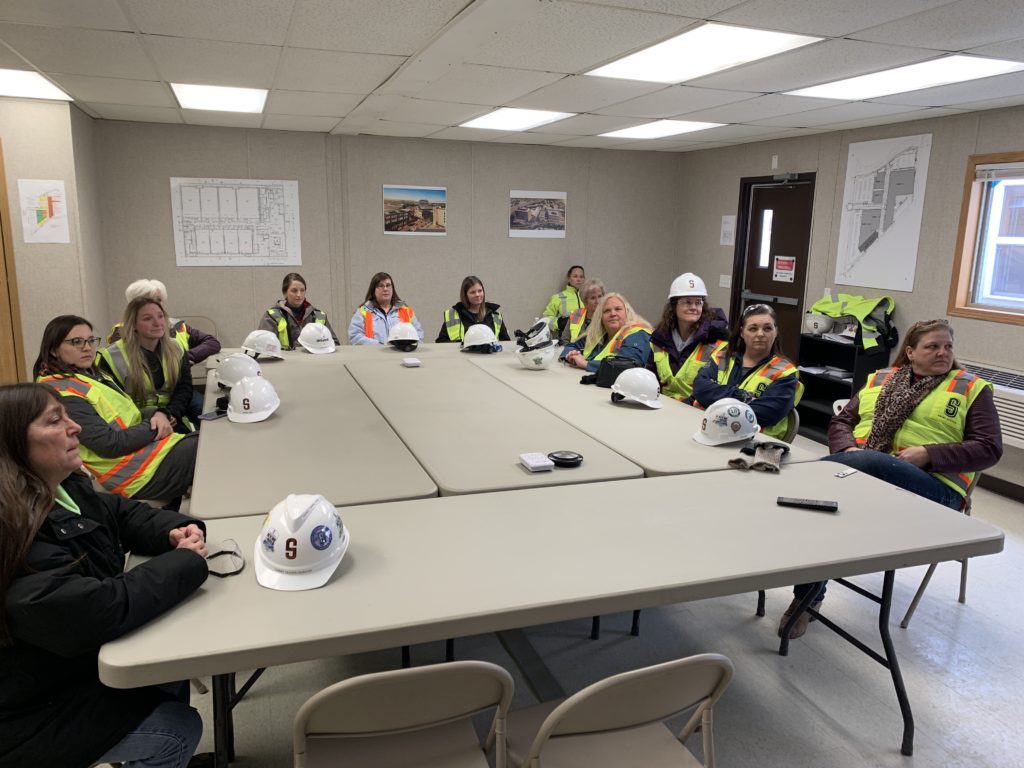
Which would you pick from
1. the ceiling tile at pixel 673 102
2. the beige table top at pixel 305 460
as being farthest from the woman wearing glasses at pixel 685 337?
the beige table top at pixel 305 460

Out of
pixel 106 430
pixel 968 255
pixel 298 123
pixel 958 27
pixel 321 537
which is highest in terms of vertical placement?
pixel 298 123

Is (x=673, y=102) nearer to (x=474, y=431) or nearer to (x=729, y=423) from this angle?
(x=729, y=423)

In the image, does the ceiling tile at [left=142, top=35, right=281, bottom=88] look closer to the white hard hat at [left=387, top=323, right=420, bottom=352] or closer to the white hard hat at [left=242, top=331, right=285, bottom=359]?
the white hard hat at [left=242, top=331, right=285, bottom=359]

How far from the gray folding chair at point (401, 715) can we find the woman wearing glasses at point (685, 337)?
8.92ft

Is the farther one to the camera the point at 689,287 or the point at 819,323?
the point at 819,323

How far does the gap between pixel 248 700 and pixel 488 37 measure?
300 cm

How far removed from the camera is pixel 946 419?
9.95 ft

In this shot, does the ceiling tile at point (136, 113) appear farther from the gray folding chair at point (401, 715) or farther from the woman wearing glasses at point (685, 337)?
the gray folding chair at point (401, 715)

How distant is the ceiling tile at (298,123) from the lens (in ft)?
19.7

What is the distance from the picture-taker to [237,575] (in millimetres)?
1717

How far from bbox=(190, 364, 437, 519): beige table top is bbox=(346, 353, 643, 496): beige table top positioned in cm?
10

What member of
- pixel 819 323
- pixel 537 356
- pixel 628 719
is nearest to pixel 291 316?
pixel 537 356

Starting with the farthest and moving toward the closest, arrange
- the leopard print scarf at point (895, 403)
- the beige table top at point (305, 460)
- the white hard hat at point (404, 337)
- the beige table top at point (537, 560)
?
1. the white hard hat at point (404, 337)
2. the leopard print scarf at point (895, 403)
3. the beige table top at point (305, 460)
4. the beige table top at point (537, 560)

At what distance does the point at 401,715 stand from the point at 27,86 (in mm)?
5384
